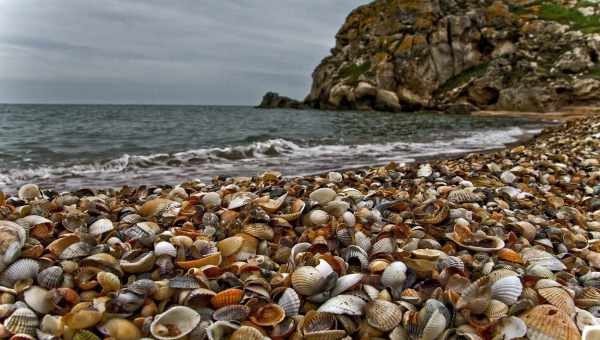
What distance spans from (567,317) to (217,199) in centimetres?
265

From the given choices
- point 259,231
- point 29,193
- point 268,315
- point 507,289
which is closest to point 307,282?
point 268,315

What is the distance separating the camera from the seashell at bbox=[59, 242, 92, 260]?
2.37 m

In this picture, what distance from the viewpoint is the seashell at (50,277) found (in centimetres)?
212

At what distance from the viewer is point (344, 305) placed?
197 cm

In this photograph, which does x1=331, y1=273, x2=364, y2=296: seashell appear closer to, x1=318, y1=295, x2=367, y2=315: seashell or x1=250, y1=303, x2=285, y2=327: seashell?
x1=318, y1=295, x2=367, y2=315: seashell

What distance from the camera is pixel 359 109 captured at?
5688 cm

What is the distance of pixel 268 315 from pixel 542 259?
1.82 m

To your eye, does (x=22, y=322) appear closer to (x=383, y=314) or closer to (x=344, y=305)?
(x=344, y=305)

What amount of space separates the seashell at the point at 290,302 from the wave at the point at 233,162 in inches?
246

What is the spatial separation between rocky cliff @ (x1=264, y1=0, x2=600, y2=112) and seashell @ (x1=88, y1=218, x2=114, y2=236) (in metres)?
45.9

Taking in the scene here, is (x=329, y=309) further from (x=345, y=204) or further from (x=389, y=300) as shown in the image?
(x=345, y=204)

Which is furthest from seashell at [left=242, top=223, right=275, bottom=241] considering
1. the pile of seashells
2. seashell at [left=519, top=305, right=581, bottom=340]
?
seashell at [left=519, top=305, right=581, bottom=340]

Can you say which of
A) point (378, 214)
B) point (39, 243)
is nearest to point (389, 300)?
point (378, 214)

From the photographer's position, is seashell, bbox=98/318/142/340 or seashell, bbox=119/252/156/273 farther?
seashell, bbox=119/252/156/273
